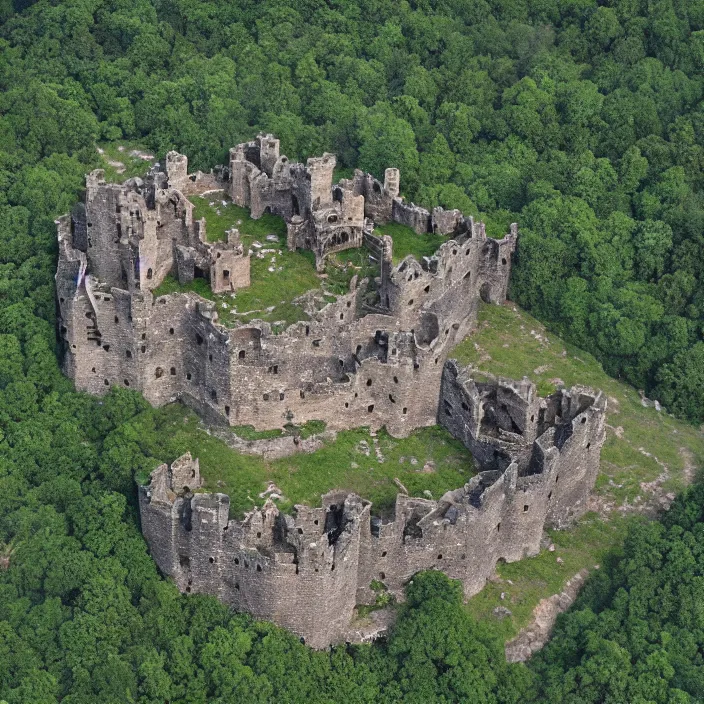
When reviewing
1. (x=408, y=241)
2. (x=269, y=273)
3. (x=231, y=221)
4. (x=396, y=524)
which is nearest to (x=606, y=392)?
(x=408, y=241)

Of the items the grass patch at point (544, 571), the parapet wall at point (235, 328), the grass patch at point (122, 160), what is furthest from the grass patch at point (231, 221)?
the grass patch at point (544, 571)

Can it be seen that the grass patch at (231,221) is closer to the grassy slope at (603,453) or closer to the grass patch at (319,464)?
the grass patch at (319,464)

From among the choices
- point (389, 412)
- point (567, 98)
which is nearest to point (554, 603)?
point (389, 412)

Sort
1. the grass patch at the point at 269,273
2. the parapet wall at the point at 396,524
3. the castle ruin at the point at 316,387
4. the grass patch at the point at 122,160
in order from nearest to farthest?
the parapet wall at the point at 396,524, the castle ruin at the point at 316,387, the grass patch at the point at 269,273, the grass patch at the point at 122,160

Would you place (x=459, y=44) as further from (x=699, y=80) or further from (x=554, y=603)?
(x=554, y=603)

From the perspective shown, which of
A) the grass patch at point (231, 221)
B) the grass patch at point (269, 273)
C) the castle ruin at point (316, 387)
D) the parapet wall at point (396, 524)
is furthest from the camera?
the grass patch at point (231, 221)

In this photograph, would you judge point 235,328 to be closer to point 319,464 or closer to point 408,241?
point 319,464

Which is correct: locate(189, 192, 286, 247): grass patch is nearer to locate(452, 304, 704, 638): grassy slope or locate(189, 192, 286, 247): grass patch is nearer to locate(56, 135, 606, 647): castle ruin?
locate(56, 135, 606, 647): castle ruin
